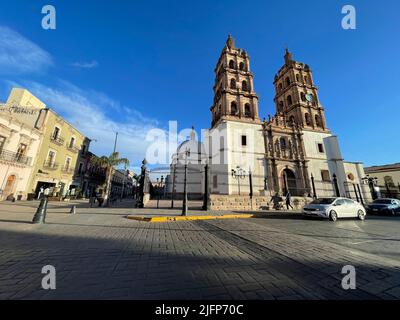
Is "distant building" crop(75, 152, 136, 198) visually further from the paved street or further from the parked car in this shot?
the parked car

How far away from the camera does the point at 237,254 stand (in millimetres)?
3547

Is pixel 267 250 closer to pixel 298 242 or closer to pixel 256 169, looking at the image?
pixel 298 242

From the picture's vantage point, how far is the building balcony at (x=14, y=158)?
16825mm

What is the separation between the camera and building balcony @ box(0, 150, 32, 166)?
16.8 meters

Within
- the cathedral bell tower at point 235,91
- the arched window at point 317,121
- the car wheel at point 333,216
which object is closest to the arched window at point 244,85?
the cathedral bell tower at point 235,91

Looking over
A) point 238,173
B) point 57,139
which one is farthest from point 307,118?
point 57,139

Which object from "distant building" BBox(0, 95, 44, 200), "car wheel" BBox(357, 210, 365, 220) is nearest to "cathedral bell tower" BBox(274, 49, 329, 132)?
"car wheel" BBox(357, 210, 365, 220)

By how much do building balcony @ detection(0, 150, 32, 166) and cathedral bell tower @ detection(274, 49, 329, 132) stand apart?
34.8m

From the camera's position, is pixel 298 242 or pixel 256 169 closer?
pixel 298 242

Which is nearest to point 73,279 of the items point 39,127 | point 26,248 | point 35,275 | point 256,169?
point 35,275

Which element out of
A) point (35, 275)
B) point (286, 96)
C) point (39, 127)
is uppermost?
point (286, 96)

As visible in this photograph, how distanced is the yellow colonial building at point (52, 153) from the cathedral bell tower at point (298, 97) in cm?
3289

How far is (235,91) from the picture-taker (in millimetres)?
25781

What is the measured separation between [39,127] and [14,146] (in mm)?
3512
